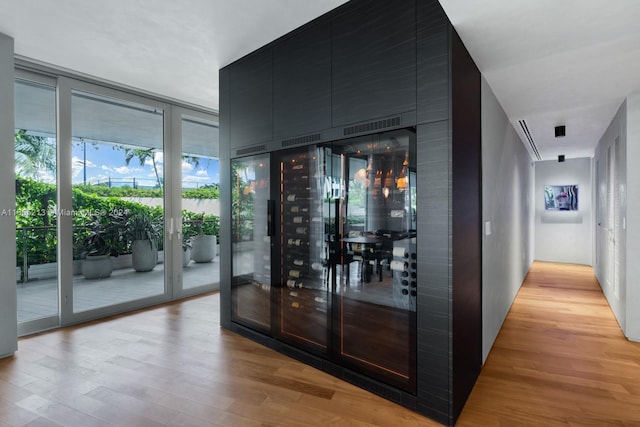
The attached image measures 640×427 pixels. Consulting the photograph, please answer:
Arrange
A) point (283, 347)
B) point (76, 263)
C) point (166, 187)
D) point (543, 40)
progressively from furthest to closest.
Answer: point (166, 187) < point (76, 263) < point (283, 347) < point (543, 40)

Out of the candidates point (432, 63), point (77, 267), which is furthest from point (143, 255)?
point (432, 63)

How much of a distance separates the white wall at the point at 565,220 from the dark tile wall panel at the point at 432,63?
25.4 ft

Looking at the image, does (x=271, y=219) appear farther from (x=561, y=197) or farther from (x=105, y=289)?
(x=561, y=197)

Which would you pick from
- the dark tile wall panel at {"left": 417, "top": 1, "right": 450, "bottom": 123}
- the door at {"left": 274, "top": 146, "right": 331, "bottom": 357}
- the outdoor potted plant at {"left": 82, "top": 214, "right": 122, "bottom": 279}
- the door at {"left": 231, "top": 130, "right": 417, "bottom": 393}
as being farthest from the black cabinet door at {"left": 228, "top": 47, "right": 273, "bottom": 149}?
the outdoor potted plant at {"left": 82, "top": 214, "right": 122, "bottom": 279}

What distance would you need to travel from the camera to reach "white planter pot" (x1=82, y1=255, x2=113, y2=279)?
4.10m

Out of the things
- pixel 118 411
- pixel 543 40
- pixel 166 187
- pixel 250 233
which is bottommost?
pixel 118 411

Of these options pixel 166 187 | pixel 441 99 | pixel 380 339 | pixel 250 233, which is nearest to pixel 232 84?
pixel 250 233

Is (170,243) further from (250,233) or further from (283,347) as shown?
(283,347)

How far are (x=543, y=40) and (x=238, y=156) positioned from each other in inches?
109

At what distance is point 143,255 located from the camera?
464 cm

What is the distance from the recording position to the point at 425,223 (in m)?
2.15

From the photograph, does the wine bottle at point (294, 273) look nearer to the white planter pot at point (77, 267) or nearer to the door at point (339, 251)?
→ the door at point (339, 251)

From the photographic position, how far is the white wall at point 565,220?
7934mm

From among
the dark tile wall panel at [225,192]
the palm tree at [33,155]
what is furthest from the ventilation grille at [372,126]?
the palm tree at [33,155]
